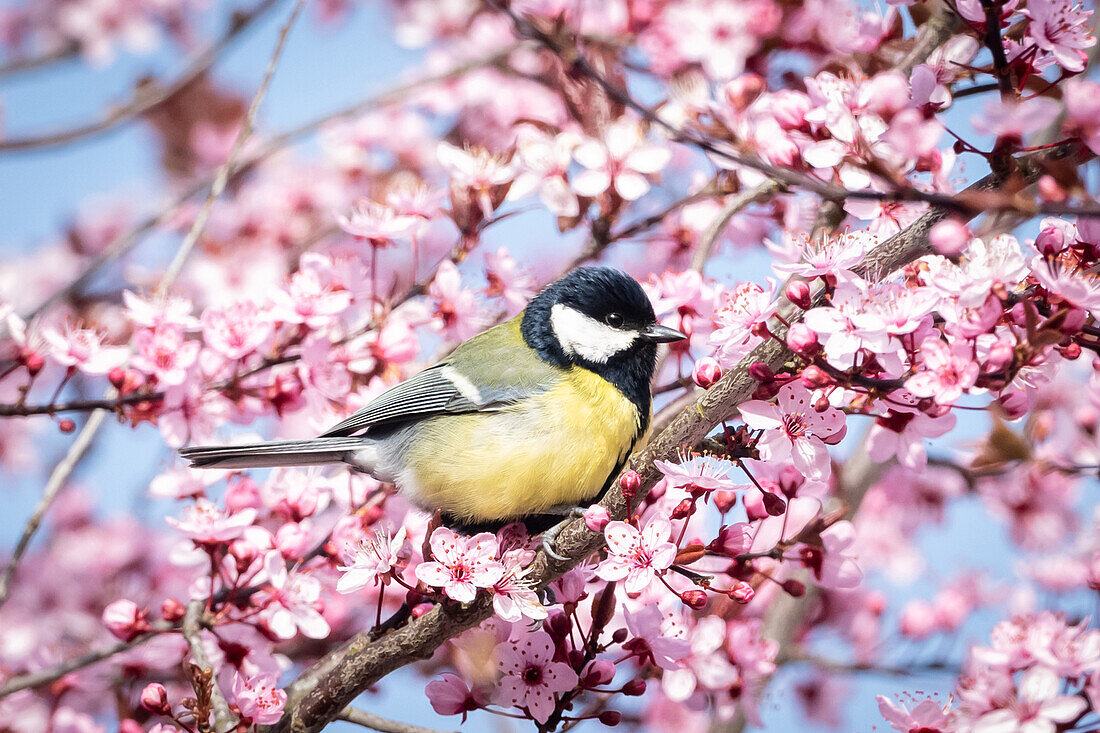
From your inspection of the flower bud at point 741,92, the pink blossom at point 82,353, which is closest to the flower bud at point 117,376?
the pink blossom at point 82,353

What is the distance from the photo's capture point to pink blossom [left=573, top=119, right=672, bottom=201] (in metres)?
2.49

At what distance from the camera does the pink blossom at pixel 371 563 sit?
1.68 meters

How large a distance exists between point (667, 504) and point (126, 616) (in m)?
1.27

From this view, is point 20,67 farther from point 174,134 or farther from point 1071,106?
point 1071,106

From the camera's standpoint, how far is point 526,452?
2.19 meters

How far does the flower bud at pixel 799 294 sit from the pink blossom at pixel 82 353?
1664 millimetres

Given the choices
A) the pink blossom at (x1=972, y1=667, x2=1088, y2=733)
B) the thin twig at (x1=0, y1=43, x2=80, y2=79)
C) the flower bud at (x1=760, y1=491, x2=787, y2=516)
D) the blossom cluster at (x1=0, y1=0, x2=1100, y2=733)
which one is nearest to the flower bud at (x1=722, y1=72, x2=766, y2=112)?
the blossom cluster at (x1=0, y1=0, x2=1100, y2=733)

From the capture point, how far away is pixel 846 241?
1.66 metres

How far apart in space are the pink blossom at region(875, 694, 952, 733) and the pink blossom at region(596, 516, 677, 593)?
532mm

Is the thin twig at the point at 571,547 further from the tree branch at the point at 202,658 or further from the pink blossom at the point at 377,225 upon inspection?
the pink blossom at the point at 377,225

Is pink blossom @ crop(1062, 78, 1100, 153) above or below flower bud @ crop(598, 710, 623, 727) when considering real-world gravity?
above

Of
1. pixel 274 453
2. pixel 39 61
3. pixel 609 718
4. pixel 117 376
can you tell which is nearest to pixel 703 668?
pixel 609 718

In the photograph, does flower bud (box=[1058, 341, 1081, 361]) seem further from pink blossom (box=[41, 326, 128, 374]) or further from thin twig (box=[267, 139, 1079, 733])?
pink blossom (box=[41, 326, 128, 374])

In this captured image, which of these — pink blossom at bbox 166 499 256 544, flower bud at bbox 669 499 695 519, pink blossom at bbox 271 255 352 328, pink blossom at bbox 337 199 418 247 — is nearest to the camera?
flower bud at bbox 669 499 695 519
